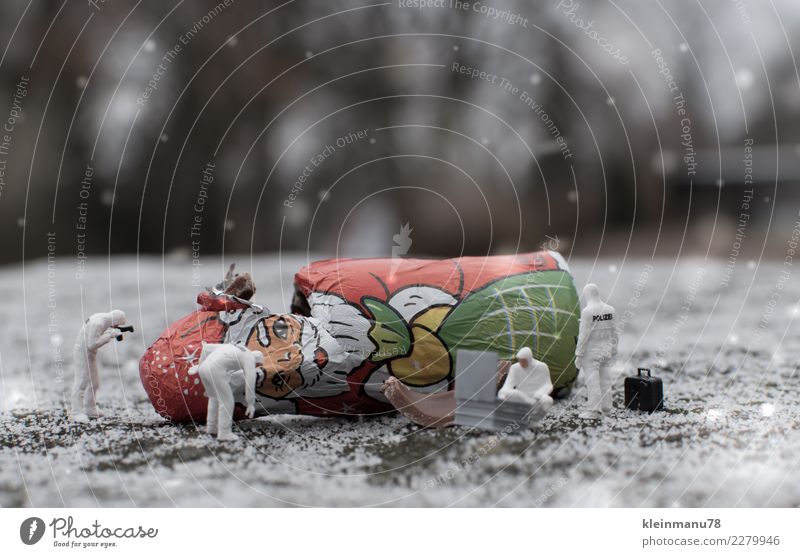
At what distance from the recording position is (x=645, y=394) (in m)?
3.12

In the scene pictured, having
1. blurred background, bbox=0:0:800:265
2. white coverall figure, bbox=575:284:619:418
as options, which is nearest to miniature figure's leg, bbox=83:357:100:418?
white coverall figure, bbox=575:284:619:418

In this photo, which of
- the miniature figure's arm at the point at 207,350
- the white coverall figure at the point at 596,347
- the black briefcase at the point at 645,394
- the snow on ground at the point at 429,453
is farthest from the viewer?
the black briefcase at the point at 645,394

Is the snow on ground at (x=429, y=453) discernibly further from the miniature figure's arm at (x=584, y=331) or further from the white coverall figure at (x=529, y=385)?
the miniature figure's arm at (x=584, y=331)

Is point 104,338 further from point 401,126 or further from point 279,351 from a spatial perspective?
point 401,126

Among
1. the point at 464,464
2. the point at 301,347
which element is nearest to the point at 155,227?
the point at 301,347

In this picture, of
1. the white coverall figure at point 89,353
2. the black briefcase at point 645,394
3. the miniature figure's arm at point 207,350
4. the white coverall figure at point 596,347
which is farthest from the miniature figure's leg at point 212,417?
the black briefcase at point 645,394

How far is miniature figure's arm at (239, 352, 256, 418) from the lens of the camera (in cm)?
267

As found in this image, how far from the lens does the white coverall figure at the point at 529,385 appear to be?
2732mm

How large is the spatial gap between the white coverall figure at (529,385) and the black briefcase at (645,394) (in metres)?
0.53

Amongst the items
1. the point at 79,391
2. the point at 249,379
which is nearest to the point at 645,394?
the point at 249,379

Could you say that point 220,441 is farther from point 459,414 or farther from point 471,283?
point 471,283

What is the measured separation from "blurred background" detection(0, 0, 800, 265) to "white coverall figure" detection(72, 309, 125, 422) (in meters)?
2.57

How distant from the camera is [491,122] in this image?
19.4ft

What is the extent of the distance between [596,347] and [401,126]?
3590 millimetres
